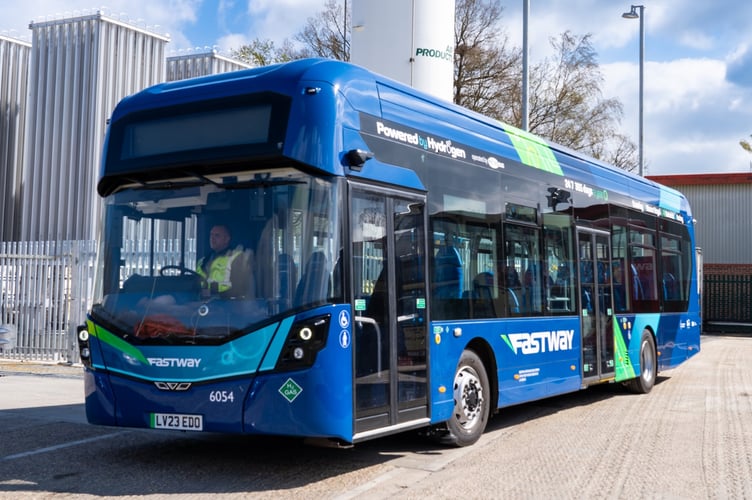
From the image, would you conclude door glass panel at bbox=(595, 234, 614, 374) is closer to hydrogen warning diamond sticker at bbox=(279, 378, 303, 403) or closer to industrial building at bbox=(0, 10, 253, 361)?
hydrogen warning diamond sticker at bbox=(279, 378, 303, 403)

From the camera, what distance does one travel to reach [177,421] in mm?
7086

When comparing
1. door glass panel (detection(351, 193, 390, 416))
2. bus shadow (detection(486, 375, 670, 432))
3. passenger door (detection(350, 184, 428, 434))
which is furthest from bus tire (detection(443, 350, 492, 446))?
door glass panel (detection(351, 193, 390, 416))

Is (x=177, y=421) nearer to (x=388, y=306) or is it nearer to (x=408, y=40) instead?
(x=388, y=306)

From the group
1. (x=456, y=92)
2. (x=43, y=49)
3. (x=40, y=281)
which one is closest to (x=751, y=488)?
(x=40, y=281)

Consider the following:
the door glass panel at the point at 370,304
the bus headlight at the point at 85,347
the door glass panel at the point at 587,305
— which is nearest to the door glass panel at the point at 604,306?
the door glass panel at the point at 587,305

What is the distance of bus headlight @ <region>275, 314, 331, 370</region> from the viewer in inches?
265

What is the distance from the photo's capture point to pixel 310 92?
281 inches

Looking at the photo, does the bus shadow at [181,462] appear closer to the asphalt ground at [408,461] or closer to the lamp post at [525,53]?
the asphalt ground at [408,461]

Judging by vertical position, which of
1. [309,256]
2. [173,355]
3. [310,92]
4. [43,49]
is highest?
[43,49]

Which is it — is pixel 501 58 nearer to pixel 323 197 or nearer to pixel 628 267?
pixel 628 267

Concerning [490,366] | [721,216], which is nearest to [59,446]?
[490,366]

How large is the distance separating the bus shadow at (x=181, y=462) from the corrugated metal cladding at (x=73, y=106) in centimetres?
1498

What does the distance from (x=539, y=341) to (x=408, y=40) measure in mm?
7293

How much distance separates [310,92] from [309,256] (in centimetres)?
133
